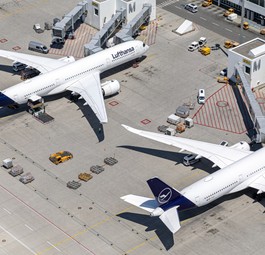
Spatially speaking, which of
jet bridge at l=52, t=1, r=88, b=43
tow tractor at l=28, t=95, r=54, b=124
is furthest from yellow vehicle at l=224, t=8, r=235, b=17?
tow tractor at l=28, t=95, r=54, b=124

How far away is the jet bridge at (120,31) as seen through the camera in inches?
5790

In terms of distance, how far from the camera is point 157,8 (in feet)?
549

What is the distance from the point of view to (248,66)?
137 m

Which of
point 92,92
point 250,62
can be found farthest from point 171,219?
point 250,62

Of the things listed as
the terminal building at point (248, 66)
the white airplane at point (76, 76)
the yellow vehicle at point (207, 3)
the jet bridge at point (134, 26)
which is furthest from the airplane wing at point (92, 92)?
the yellow vehicle at point (207, 3)

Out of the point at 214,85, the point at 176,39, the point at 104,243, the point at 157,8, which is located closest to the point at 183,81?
the point at 214,85

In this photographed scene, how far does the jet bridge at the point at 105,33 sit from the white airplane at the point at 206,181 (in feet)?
107

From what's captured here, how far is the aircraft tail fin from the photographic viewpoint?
100125mm

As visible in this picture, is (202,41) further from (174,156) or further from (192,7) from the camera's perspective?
(174,156)

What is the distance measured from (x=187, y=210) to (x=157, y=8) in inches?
2750

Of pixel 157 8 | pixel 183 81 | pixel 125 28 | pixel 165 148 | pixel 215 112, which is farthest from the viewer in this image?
pixel 157 8

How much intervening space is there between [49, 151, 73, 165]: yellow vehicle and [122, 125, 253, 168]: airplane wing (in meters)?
10.2

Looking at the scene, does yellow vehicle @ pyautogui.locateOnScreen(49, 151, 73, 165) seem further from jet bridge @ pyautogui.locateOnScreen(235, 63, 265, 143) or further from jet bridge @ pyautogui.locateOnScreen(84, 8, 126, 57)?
jet bridge @ pyautogui.locateOnScreen(84, 8, 126, 57)

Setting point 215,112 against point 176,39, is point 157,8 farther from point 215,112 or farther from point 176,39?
point 215,112
